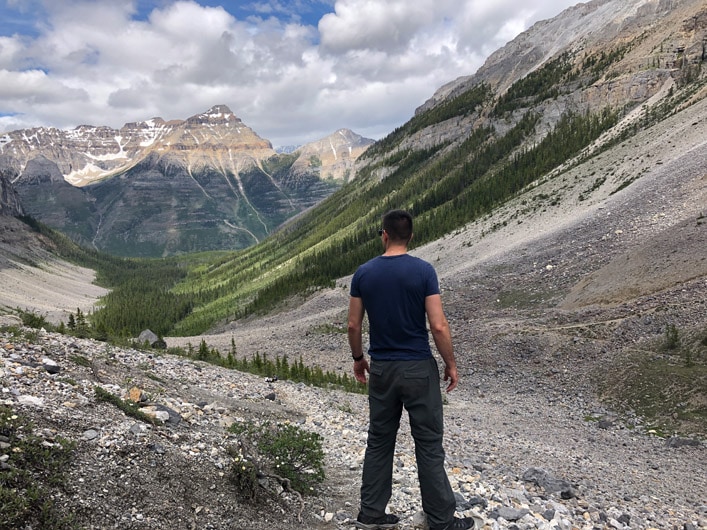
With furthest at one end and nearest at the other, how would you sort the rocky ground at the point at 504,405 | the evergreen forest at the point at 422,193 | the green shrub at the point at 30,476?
the evergreen forest at the point at 422,193 → the rocky ground at the point at 504,405 → the green shrub at the point at 30,476

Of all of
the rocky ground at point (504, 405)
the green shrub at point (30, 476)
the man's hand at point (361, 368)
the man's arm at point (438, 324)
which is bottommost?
the rocky ground at point (504, 405)

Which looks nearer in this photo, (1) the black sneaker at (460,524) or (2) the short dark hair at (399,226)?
(1) the black sneaker at (460,524)

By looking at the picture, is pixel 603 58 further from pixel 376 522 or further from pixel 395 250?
pixel 376 522

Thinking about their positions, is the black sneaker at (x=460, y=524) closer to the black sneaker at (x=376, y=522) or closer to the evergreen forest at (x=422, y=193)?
the black sneaker at (x=376, y=522)

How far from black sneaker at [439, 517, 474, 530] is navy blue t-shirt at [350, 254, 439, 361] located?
2340mm

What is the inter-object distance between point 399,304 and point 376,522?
310 centimetres

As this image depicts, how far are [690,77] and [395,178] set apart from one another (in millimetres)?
95298

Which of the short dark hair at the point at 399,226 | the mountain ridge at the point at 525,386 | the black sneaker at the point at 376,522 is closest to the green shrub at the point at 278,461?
the mountain ridge at the point at 525,386

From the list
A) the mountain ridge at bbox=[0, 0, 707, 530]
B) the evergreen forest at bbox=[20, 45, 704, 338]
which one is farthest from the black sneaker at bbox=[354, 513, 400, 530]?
the evergreen forest at bbox=[20, 45, 704, 338]

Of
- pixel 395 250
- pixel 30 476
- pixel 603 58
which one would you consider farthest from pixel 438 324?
pixel 603 58

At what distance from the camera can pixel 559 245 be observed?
35969mm

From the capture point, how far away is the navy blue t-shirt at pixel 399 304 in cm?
604

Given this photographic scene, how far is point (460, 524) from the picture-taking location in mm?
6102

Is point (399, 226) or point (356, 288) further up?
point (399, 226)
